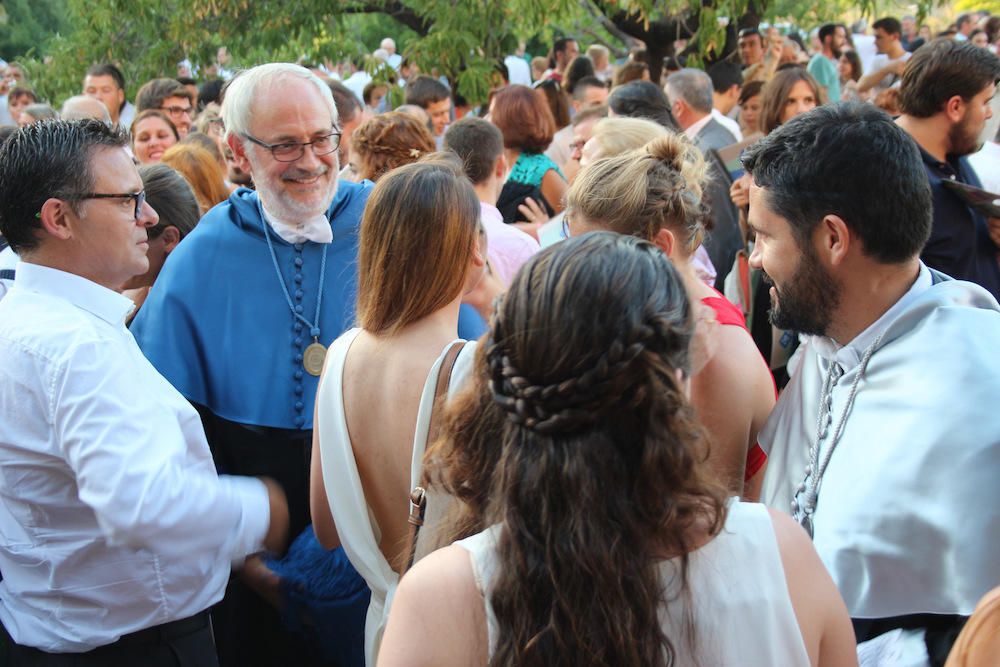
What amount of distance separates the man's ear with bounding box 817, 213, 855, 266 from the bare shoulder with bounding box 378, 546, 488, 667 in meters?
1.14

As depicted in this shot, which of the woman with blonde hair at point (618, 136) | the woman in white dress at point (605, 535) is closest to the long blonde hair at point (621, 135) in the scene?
the woman with blonde hair at point (618, 136)

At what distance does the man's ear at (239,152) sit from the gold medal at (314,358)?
0.65 m

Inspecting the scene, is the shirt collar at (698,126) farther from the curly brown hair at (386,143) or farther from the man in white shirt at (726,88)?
the curly brown hair at (386,143)

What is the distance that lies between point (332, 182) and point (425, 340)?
1064 mm

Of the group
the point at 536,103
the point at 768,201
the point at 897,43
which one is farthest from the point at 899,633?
the point at 897,43

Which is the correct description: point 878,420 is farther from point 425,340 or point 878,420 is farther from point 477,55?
point 477,55

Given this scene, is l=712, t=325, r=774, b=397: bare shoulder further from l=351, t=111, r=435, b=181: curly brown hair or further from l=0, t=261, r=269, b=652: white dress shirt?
l=351, t=111, r=435, b=181: curly brown hair

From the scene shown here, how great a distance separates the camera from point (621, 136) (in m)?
3.75

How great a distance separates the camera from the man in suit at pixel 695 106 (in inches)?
240

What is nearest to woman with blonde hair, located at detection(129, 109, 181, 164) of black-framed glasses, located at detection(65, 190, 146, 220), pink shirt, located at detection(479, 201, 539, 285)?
pink shirt, located at detection(479, 201, 539, 285)

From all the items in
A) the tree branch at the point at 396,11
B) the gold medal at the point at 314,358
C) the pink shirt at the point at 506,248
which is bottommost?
the pink shirt at the point at 506,248

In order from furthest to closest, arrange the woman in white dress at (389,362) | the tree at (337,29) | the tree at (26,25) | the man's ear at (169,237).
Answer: the tree at (26,25) → the tree at (337,29) → the man's ear at (169,237) → the woman in white dress at (389,362)

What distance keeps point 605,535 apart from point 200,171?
142 inches

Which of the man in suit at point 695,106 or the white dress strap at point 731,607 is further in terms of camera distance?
the man in suit at point 695,106
